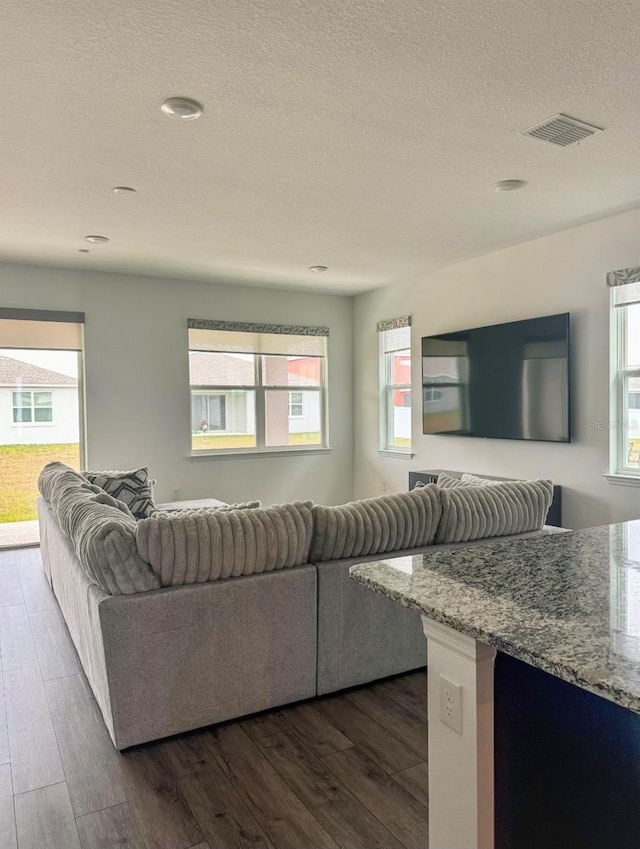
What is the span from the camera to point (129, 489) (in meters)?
4.50

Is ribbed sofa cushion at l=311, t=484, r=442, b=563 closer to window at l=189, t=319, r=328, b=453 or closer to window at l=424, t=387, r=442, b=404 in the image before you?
window at l=424, t=387, r=442, b=404

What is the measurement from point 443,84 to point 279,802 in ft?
9.13

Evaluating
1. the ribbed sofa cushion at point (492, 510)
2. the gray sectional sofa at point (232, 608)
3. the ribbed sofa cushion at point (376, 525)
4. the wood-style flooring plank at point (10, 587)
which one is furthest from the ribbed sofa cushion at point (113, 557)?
the wood-style flooring plank at point (10, 587)

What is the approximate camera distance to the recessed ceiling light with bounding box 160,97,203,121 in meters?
2.54

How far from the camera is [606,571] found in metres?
1.33

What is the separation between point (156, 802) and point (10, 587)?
292cm

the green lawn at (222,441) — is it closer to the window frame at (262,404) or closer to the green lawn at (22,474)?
the window frame at (262,404)

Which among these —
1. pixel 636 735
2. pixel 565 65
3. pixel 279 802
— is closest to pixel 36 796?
pixel 279 802

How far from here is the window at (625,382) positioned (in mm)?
4242

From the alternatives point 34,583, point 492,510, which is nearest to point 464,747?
point 492,510

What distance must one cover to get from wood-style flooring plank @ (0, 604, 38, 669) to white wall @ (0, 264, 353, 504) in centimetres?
219

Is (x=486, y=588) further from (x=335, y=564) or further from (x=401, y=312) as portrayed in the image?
(x=401, y=312)

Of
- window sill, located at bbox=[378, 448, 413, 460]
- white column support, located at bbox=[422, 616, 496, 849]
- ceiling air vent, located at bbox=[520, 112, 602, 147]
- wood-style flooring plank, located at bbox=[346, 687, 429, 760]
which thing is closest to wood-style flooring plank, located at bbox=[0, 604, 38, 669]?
wood-style flooring plank, located at bbox=[346, 687, 429, 760]

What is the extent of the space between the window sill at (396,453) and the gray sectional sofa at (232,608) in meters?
3.54
